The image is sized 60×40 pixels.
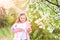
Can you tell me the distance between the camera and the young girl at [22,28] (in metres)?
0.86

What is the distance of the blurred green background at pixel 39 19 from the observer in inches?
33.7

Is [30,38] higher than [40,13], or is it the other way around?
[40,13]

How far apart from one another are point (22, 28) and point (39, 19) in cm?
12

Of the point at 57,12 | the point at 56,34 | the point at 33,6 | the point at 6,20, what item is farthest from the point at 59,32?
the point at 6,20

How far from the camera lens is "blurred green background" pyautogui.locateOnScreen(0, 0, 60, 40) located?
0.86 meters

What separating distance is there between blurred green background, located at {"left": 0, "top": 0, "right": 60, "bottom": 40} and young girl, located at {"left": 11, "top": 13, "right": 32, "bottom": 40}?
0.07ft

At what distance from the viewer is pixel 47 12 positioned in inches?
34.5

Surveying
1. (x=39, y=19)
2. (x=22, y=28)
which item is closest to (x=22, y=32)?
(x=22, y=28)

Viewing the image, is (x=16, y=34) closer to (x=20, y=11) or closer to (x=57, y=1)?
(x=20, y=11)

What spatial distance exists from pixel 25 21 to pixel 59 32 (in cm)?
22

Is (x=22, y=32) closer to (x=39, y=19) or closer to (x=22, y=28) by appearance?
(x=22, y=28)

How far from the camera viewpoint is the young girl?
858 mm

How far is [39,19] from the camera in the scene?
0.87 metres

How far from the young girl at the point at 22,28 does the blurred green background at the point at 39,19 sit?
0.9 inches
